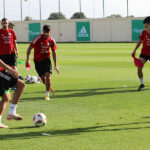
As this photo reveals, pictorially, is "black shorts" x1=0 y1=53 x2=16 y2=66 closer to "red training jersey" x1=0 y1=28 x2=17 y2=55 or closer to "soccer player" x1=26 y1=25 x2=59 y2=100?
"red training jersey" x1=0 y1=28 x2=17 y2=55

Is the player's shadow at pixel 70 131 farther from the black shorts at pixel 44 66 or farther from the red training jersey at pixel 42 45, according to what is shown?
the red training jersey at pixel 42 45

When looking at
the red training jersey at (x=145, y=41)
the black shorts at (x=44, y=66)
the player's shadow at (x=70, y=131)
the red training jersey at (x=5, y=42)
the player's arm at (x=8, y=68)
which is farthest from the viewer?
the red training jersey at (x=145, y=41)

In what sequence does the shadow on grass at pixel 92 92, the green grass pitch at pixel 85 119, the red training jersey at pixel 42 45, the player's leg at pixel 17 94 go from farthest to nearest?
1. the shadow on grass at pixel 92 92
2. the red training jersey at pixel 42 45
3. the player's leg at pixel 17 94
4. the green grass pitch at pixel 85 119

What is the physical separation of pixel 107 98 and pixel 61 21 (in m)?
50.3

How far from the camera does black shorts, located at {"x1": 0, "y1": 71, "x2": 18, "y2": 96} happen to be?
7.17 meters

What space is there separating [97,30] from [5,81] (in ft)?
166

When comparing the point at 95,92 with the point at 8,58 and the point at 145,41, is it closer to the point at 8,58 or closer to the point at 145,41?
the point at 145,41

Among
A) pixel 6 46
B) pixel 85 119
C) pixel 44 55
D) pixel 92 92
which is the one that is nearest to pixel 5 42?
pixel 6 46

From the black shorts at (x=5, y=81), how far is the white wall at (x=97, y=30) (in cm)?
4741

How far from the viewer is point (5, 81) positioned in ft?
23.6

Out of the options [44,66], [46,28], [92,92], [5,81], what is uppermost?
[46,28]

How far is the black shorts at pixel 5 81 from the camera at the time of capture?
717 cm

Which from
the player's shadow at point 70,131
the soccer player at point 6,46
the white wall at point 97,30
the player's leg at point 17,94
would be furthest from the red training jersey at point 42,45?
the white wall at point 97,30

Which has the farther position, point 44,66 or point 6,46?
point 6,46
